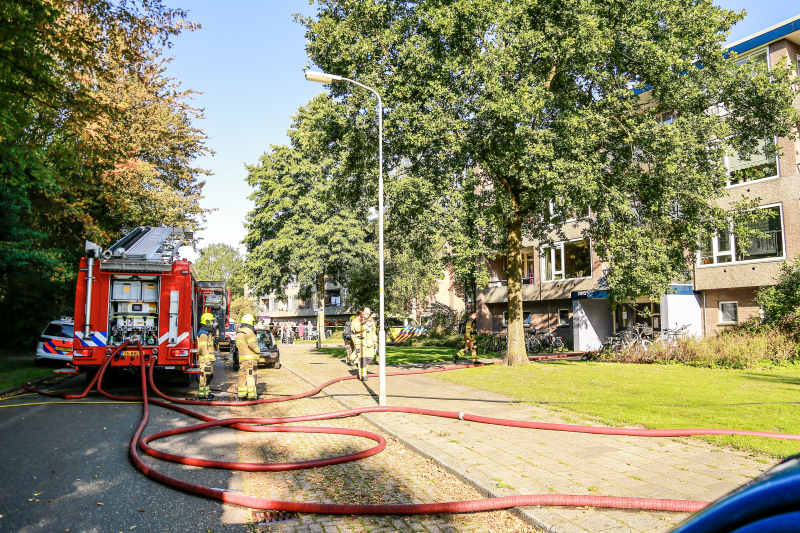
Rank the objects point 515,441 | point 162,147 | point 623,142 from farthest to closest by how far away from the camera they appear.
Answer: point 162,147 → point 623,142 → point 515,441

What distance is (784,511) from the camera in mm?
832

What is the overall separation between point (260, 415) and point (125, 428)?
2.40 metres

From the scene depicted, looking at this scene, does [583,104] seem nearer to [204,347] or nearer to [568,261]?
[204,347]

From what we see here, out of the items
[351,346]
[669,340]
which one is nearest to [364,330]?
[351,346]

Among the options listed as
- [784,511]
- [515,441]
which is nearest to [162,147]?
[515,441]

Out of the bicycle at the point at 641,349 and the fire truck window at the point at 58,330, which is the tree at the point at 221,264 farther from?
the bicycle at the point at 641,349

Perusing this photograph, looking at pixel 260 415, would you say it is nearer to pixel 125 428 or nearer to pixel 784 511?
pixel 125 428

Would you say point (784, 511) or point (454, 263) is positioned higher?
point (454, 263)

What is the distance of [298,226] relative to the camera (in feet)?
126

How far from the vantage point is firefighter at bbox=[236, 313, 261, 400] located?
1133 centimetres

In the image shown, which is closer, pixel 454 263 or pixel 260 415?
pixel 260 415

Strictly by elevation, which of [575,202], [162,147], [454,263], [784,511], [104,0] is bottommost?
[784,511]

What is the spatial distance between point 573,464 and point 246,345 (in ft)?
24.2

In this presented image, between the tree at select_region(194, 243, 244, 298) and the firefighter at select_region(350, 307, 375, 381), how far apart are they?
78.2 m
